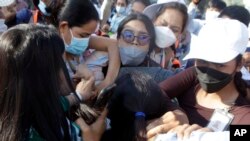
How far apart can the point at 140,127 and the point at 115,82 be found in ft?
1.03

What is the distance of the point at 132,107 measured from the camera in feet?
4.57

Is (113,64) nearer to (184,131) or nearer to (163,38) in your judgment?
(163,38)

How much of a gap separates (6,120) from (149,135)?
0.49 meters

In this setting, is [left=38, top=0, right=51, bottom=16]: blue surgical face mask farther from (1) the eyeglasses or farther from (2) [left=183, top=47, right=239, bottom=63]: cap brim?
(2) [left=183, top=47, right=239, bottom=63]: cap brim

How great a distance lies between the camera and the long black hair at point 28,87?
48.8 inches

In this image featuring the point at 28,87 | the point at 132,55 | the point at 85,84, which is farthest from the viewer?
the point at 132,55

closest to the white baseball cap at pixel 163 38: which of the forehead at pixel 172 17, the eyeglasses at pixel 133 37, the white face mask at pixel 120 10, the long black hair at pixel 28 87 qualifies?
the eyeglasses at pixel 133 37

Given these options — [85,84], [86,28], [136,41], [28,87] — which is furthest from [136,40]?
[28,87]

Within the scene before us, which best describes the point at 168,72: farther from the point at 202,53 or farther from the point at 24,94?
the point at 24,94

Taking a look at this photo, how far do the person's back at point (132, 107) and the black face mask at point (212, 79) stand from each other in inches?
11.9

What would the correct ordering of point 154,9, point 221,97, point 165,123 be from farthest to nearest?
1. point 154,9
2. point 221,97
3. point 165,123

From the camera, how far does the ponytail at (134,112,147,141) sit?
1314mm

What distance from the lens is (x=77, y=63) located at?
7.43ft

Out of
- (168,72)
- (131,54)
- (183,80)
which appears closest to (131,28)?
(131,54)
